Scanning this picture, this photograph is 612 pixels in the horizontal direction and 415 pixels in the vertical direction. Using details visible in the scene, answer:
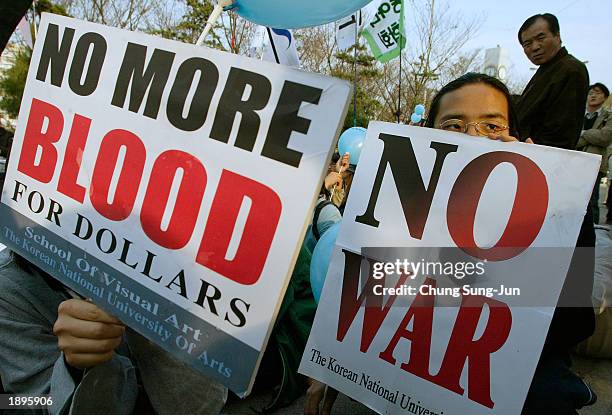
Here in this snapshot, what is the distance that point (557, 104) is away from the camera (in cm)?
269

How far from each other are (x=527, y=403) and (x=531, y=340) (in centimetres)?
36

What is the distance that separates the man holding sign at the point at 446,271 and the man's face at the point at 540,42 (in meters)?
1.91

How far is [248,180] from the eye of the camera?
91 cm

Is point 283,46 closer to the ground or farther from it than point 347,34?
closer to the ground

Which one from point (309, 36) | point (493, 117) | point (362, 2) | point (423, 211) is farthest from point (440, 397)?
point (309, 36)

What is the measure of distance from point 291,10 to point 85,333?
1.04 metres

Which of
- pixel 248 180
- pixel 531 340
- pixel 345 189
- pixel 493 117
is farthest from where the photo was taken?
pixel 345 189

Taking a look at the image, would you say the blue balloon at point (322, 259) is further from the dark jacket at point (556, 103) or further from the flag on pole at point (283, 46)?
the flag on pole at point (283, 46)

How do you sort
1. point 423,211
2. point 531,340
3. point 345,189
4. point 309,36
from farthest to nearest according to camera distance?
point 309,36 → point 345,189 → point 423,211 → point 531,340

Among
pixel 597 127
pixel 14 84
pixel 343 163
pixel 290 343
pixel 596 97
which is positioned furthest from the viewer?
pixel 14 84

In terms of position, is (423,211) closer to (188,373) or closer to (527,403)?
(527,403)

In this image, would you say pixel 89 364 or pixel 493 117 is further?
pixel 493 117

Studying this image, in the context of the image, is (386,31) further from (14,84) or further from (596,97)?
(14,84)

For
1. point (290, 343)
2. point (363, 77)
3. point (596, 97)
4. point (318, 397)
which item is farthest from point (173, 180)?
point (363, 77)
